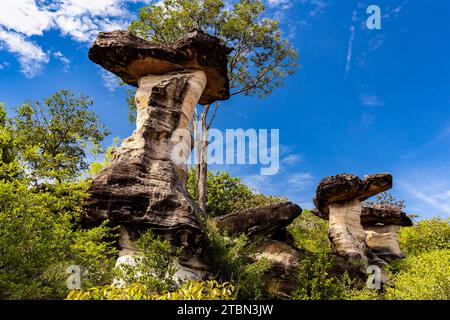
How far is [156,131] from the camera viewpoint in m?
12.4

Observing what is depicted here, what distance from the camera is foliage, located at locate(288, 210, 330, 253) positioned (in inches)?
904

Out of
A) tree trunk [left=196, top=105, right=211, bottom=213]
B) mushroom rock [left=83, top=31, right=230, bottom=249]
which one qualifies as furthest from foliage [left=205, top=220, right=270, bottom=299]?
tree trunk [left=196, top=105, right=211, bottom=213]

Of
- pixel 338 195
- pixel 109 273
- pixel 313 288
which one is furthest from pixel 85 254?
pixel 338 195

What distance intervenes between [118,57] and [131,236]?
685cm

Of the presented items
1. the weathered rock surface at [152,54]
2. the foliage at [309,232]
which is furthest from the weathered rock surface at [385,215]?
the weathered rock surface at [152,54]

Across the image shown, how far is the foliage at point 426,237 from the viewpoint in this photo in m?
25.8

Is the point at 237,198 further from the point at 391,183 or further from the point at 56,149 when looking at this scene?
the point at 56,149

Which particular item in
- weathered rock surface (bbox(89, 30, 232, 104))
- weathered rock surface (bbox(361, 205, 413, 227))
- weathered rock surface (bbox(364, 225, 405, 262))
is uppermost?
weathered rock surface (bbox(89, 30, 232, 104))

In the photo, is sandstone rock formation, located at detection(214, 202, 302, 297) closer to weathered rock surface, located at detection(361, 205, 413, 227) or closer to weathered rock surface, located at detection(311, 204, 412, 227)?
weathered rock surface, located at detection(311, 204, 412, 227)

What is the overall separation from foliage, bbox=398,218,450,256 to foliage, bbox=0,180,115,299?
2350 centimetres

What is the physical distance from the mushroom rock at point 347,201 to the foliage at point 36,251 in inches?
508

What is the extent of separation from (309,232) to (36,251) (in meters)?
22.2

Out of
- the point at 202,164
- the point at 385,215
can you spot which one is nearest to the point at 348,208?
the point at 385,215

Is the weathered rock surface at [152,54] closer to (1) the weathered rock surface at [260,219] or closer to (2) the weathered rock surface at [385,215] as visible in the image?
(1) the weathered rock surface at [260,219]
